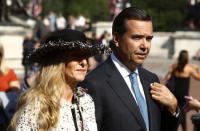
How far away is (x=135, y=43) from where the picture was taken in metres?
3.55

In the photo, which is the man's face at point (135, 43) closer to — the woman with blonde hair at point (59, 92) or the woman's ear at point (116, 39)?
the woman's ear at point (116, 39)

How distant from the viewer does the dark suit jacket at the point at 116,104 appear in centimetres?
346

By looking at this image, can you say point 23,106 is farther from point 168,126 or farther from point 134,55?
point 168,126

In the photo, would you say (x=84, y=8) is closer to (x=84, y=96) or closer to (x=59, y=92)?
(x=84, y=96)

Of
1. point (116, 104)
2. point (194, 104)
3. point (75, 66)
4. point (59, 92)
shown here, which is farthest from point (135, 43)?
point (194, 104)

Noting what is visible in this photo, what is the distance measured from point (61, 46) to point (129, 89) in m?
0.68

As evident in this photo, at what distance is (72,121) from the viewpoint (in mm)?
3135

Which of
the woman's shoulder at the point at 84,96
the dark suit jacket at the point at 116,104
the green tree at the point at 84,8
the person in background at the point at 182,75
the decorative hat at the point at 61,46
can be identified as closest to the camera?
the decorative hat at the point at 61,46

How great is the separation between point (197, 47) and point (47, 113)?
23194 millimetres

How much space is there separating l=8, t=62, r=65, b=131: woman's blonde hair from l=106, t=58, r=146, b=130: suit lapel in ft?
1.66

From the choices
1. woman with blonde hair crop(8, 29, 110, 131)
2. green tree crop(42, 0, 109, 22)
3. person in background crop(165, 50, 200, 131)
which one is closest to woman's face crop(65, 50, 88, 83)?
woman with blonde hair crop(8, 29, 110, 131)

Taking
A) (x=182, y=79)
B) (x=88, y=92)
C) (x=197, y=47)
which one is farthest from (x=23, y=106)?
(x=197, y=47)

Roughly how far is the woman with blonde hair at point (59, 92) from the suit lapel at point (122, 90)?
277 millimetres

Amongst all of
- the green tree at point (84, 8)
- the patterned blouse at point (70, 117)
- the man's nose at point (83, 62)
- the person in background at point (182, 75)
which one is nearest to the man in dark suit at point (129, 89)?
the patterned blouse at point (70, 117)
